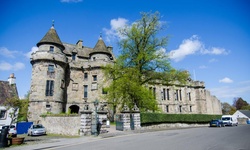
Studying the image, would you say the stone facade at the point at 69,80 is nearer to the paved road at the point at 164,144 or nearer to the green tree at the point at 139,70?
the green tree at the point at 139,70

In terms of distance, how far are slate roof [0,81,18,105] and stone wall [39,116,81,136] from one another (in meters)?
10.0

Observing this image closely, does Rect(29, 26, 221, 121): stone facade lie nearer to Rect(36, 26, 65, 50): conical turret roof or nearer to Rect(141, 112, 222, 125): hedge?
Rect(36, 26, 65, 50): conical turret roof

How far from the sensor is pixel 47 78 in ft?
98.4

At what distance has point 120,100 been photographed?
82.1ft

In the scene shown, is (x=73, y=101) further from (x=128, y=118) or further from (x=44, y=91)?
(x=128, y=118)

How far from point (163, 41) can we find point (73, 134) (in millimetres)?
16895

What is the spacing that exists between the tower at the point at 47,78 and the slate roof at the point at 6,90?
15.4ft

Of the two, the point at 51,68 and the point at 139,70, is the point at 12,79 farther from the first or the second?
the point at 139,70

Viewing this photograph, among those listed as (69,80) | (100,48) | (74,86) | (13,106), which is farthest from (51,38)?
(13,106)

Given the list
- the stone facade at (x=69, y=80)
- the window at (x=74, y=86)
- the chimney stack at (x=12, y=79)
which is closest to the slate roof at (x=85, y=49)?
the stone facade at (x=69, y=80)

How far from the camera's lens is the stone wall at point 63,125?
19.0m

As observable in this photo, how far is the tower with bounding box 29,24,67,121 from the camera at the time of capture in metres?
28.9

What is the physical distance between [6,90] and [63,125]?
57.8 ft

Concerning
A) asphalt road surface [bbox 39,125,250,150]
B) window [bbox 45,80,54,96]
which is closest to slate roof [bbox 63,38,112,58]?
window [bbox 45,80,54,96]
